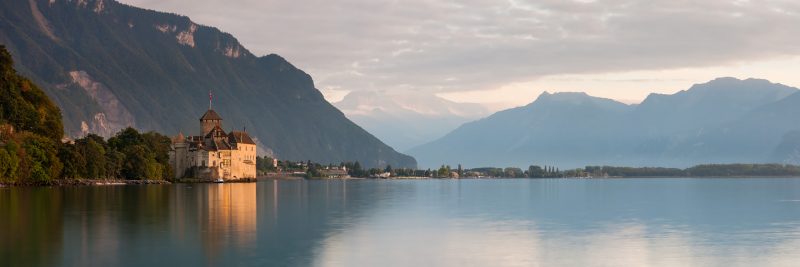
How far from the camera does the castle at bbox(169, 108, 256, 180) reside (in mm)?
139500

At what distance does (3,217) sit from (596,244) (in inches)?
1015

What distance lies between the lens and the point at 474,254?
30.9 meters

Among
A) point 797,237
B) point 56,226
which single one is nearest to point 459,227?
point 797,237

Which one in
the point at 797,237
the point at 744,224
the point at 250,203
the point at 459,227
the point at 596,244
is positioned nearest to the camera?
the point at 596,244

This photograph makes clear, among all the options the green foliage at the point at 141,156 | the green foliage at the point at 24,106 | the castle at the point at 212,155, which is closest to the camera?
the green foliage at the point at 24,106

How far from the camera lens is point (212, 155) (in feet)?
460

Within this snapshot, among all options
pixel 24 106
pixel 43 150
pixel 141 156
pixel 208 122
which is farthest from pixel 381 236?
pixel 208 122

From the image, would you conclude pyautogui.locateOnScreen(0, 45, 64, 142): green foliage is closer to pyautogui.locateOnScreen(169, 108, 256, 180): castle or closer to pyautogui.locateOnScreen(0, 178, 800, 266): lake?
pyautogui.locateOnScreen(169, 108, 256, 180): castle

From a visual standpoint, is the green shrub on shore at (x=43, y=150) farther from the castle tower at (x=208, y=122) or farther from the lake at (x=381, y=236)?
the lake at (x=381, y=236)

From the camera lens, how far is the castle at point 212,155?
13950cm

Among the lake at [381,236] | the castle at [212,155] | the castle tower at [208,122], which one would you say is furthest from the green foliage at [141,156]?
the lake at [381,236]

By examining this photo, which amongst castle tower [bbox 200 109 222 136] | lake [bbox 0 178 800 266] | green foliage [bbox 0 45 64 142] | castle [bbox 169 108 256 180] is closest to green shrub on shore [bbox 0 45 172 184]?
green foliage [bbox 0 45 64 142]

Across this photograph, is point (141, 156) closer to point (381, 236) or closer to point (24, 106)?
point (24, 106)

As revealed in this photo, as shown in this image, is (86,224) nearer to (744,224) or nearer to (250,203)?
(250,203)
